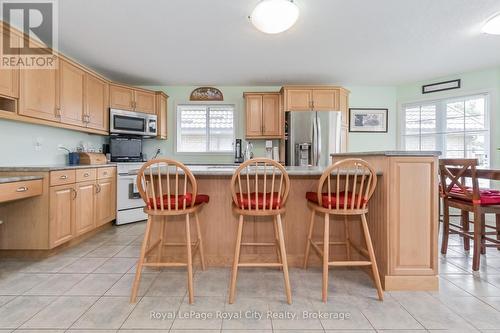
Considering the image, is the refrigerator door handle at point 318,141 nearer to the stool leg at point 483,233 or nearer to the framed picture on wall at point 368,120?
the framed picture on wall at point 368,120

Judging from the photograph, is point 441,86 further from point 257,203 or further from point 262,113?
point 257,203

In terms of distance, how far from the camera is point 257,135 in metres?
4.36

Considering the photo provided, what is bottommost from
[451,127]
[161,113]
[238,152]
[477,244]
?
[477,244]

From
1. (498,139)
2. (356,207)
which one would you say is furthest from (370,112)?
(356,207)

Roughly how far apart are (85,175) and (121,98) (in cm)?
152

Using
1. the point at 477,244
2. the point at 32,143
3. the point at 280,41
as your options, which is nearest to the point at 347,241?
the point at 477,244

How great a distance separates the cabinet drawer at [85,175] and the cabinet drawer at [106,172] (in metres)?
0.08

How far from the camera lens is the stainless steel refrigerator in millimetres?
4008

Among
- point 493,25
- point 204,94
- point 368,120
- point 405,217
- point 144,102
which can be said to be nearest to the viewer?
point 405,217

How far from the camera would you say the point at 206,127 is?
473 centimetres

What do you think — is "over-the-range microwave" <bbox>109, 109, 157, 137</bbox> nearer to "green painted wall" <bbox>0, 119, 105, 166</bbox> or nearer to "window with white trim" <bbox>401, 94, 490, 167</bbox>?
"green painted wall" <bbox>0, 119, 105, 166</bbox>

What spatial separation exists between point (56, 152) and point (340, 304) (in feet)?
12.2

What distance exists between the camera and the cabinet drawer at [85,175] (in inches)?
111

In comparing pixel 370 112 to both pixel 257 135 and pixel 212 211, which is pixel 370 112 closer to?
pixel 257 135
